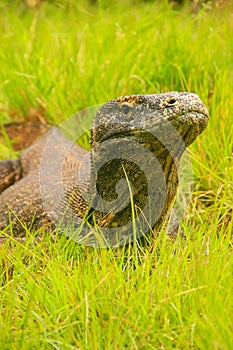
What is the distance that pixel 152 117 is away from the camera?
13.4 feet

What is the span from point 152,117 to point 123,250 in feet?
2.54

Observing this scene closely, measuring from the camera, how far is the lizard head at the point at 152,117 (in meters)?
3.99

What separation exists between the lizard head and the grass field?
0.59 meters

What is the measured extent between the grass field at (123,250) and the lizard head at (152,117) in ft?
1.92

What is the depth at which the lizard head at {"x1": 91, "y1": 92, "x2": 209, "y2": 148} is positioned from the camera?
13.1 feet

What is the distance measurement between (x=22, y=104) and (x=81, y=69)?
2.82 feet

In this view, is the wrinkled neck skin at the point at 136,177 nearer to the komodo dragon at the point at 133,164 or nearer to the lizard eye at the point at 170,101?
the komodo dragon at the point at 133,164

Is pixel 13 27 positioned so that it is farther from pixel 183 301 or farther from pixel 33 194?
pixel 183 301

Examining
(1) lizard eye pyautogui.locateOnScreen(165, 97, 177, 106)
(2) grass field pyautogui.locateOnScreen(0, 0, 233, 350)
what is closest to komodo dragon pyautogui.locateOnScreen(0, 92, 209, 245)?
(1) lizard eye pyautogui.locateOnScreen(165, 97, 177, 106)

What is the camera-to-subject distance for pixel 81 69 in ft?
21.7

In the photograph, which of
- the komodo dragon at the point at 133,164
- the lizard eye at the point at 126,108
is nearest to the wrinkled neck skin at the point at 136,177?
the komodo dragon at the point at 133,164

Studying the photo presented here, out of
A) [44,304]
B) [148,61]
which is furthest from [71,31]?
[44,304]

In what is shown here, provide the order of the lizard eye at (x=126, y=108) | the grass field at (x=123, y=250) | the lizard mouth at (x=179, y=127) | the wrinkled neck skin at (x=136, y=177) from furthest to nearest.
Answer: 1. the lizard eye at (x=126, y=108)
2. the wrinkled neck skin at (x=136, y=177)
3. the lizard mouth at (x=179, y=127)
4. the grass field at (x=123, y=250)

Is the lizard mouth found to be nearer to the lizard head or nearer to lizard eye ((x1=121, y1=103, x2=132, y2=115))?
the lizard head
